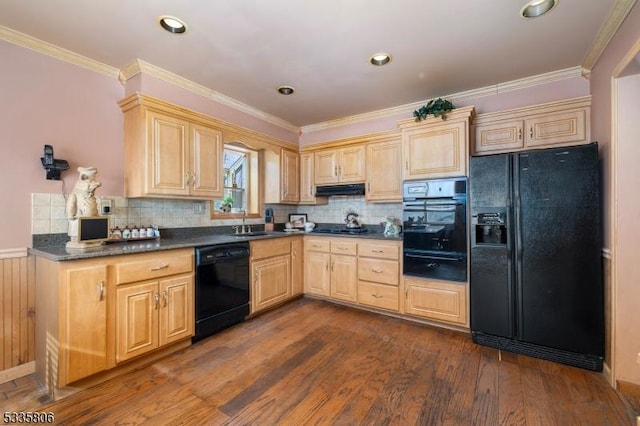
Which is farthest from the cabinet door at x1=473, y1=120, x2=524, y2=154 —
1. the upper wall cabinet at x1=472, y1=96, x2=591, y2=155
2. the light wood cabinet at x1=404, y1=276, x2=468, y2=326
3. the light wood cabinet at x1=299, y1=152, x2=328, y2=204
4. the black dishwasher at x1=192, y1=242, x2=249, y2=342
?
the black dishwasher at x1=192, y1=242, x2=249, y2=342

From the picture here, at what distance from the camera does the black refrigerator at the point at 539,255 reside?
7.13 feet

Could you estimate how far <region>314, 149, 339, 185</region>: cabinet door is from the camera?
398 centimetres

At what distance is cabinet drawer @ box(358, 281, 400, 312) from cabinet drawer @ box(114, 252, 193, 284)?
1.95m

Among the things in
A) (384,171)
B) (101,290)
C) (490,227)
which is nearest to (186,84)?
(101,290)

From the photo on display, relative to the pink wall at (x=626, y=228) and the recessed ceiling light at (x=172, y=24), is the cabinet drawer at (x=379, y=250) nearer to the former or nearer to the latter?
the pink wall at (x=626, y=228)

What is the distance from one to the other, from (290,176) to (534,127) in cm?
293

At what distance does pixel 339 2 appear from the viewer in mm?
1832

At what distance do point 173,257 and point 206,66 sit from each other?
69.5 inches

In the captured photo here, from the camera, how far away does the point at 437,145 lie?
2.99m

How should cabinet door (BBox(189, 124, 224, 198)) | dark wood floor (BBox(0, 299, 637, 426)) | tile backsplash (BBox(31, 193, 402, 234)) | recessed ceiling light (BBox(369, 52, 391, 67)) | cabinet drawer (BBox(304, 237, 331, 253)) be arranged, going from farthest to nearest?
cabinet drawer (BBox(304, 237, 331, 253)) < cabinet door (BBox(189, 124, 224, 198)) < recessed ceiling light (BBox(369, 52, 391, 67)) < tile backsplash (BBox(31, 193, 402, 234)) < dark wood floor (BBox(0, 299, 637, 426))

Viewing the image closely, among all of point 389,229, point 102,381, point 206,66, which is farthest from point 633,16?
point 102,381

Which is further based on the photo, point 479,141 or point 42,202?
point 479,141

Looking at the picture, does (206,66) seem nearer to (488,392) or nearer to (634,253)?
(488,392)

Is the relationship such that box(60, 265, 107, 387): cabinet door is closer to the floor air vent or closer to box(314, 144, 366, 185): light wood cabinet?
box(314, 144, 366, 185): light wood cabinet
